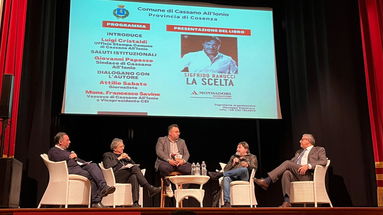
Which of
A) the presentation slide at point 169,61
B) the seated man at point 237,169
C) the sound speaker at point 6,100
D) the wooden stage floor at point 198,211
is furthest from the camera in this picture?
the presentation slide at point 169,61

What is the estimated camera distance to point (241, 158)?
5.17 metres

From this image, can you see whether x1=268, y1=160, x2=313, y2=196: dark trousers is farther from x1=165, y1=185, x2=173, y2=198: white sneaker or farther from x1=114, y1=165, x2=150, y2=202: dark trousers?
x1=114, y1=165, x2=150, y2=202: dark trousers

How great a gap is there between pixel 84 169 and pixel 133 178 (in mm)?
516

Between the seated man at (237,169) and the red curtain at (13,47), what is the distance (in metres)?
2.16

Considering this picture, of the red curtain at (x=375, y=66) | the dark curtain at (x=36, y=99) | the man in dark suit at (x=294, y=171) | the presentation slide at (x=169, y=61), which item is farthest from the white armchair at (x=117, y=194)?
the red curtain at (x=375, y=66)

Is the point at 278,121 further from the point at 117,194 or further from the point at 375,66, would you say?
the point at 117,194

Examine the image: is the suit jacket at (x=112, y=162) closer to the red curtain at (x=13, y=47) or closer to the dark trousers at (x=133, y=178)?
the dark trousers at (x=133, y=178)

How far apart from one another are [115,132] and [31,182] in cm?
121

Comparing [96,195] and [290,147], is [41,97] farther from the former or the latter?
[290,147]

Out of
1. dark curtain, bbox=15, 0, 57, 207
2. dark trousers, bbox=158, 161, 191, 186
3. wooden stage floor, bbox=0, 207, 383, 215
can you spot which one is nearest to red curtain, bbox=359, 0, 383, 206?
wooden stage floor, bbox=0, 207, 383, 215

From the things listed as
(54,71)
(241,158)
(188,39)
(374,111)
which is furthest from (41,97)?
(374,111)

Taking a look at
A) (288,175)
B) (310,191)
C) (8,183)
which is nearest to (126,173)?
(8,183)

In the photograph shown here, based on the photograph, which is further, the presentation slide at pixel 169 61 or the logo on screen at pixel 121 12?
the logo on screen at pixel 121 12

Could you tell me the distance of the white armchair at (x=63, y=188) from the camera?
178 inches
